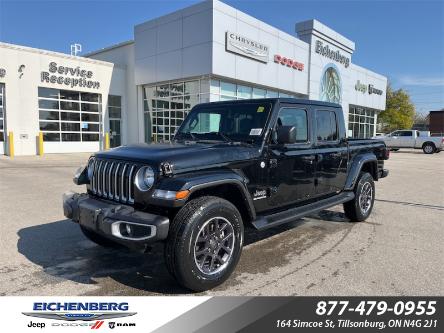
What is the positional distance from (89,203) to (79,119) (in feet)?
62.7

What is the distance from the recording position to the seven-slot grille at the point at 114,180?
3.74 m

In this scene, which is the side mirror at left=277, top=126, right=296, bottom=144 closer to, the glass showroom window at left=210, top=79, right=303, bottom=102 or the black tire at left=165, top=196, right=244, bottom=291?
the black tire at left=165, top=196, right=244, bottom=291

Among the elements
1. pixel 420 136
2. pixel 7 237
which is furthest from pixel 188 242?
pixel 420 136

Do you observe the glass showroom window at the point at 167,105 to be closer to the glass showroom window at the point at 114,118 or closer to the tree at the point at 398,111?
the glass showroom window at the point at 114,118

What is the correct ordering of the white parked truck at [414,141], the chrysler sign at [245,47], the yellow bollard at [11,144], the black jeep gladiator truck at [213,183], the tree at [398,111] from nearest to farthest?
the black jeep gladiator truck at [213,183]
the yellow bollard at [11,144]
the chrysler sign at [245,47]
the white parked truck at [414,141]
the tree at [398,111]

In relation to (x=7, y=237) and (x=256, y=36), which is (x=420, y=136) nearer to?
(x=256, y=36)

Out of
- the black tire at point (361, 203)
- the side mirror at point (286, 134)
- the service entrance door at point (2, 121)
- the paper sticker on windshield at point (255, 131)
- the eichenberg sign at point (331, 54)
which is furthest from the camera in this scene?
the eichenberg sign at point (331, 54)

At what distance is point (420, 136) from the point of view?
29.5 m

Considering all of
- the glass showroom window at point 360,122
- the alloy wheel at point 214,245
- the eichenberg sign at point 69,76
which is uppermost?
the eichenberg sign at point 69,76

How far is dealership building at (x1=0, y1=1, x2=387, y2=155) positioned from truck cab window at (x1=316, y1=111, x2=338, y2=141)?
13.8 metres

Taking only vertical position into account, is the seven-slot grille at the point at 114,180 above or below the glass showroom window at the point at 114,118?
below

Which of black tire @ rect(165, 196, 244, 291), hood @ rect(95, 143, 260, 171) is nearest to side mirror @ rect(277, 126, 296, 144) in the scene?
hood @ rect(95, 143, 260, 171)

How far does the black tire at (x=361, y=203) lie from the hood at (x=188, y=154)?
108 inches

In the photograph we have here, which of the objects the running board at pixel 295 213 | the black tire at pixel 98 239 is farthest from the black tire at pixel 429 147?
the black tire at pixel 98 239
